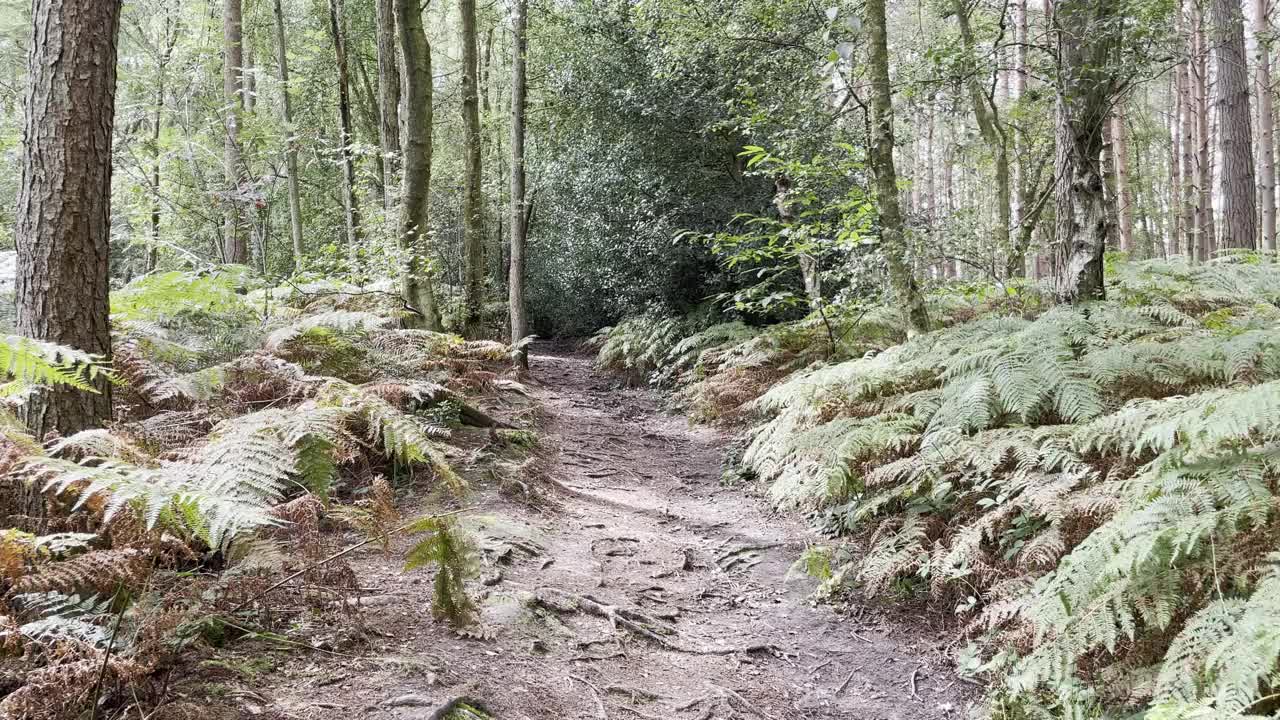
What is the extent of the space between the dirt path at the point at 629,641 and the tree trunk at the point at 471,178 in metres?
6.17

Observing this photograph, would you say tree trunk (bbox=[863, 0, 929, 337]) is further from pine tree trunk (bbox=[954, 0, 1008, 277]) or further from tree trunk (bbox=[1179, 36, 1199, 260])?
tree trunk (bbox=[1179, 36, 1199, 260])

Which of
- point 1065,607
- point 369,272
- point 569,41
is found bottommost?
point 1065,607

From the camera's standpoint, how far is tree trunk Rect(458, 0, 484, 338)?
1044cm

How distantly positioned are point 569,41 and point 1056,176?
9803 mm

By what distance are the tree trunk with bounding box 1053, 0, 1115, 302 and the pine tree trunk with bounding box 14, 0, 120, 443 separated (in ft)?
19.1

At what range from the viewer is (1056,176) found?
5434 mm

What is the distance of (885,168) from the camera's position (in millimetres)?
6465

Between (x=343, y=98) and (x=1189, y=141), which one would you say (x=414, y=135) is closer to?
(x=343, y=98)

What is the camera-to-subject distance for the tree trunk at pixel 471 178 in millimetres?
10438

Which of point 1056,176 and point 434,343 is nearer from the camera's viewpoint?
point 1056,176

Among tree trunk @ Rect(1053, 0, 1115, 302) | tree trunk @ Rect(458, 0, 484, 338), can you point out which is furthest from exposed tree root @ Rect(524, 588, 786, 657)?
tree trunk @ Rect(458, 0, 484, 338)

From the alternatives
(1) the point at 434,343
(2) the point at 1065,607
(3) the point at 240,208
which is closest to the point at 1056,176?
(2) the point at 1065,607

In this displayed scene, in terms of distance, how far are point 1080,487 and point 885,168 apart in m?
3.89

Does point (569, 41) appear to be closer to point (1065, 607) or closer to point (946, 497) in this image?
point (946, 497)
